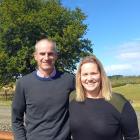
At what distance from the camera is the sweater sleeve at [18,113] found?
4.80m

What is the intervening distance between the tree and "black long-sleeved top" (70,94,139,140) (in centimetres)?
4425

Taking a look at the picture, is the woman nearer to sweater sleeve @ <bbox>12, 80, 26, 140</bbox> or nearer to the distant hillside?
sweater sleeve @ <bbox>12, 80, 26, 140</bbox>

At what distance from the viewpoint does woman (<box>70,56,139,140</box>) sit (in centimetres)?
411

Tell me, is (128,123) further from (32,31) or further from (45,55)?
(32,31)

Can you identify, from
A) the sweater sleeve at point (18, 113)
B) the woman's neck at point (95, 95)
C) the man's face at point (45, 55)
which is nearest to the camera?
the woman's neck at point (95, 95)

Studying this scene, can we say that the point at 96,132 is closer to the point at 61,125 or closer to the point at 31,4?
the point at 61,125

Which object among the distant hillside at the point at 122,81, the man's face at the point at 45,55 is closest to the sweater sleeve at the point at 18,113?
the man's face at the point at 45,55

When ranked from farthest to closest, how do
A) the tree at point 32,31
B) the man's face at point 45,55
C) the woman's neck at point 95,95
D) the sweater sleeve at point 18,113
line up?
the tree at point 32,31, the sweater sleeve at point 18,113, the man's face at point 45,55, the woman's neck at point 95,95

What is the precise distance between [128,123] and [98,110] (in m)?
0.28

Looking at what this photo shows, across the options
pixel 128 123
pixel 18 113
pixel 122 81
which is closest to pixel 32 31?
pixel 18 113

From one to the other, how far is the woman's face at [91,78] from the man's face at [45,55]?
0.54 m

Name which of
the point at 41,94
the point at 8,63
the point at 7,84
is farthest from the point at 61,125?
the point at 7,84

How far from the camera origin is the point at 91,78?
164 inches

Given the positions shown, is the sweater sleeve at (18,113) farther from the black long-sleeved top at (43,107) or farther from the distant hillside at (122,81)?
the distant hillside at (122,81)
